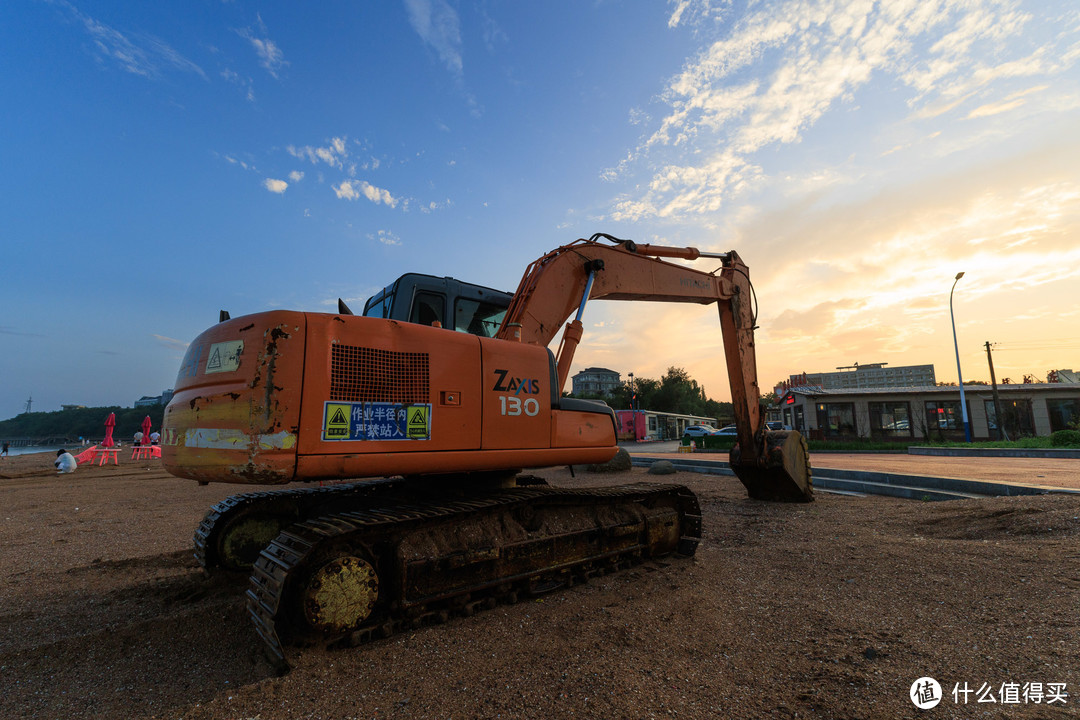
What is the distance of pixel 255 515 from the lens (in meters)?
4.88

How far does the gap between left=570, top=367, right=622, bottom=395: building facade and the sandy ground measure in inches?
4454

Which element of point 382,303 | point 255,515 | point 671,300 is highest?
point 671,300

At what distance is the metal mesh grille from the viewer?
3467 millimetres

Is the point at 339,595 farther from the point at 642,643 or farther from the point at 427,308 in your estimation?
the point at 427,308

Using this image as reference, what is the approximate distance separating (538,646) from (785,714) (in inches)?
60.4

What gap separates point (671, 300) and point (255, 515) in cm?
623

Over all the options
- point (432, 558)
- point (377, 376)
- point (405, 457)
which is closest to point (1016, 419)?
point (432, 558)

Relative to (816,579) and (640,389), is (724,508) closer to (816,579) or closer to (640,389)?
(816,579)

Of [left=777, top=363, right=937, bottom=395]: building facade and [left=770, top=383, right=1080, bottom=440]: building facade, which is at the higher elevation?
[left=777, top=363, right=937, bottom=395]: building facade

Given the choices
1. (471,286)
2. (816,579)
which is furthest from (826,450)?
(471,286)

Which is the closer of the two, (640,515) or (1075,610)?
(1075,610)

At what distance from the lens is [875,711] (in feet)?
8.06

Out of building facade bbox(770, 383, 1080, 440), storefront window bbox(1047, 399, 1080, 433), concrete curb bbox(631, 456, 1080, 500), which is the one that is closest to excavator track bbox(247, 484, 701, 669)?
concrete curb bbox(631, 456, 1080, 500)

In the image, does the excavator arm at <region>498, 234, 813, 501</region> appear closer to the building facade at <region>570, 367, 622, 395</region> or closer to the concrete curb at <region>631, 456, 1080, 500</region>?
the concrete curb at <region>631, 456, 1080, 500</region>
